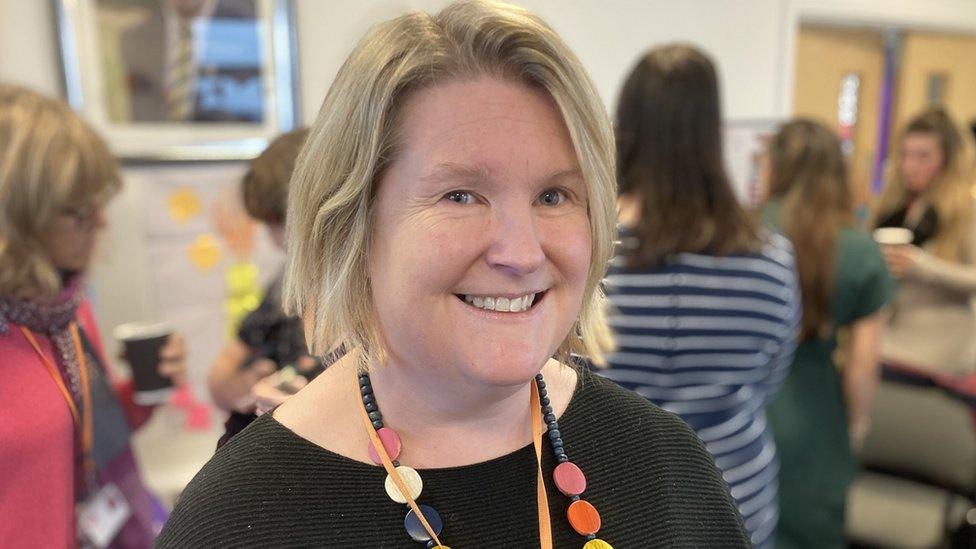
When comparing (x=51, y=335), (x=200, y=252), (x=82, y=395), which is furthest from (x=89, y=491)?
(x=200, y=252)

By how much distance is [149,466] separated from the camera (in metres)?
2.19

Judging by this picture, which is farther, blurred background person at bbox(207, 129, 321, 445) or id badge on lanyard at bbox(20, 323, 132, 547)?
blurred background person at bbox(207, 129, 321, 445)

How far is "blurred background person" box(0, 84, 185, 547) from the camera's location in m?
1.01

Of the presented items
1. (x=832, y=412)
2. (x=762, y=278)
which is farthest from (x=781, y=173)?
(x=762, y=278)

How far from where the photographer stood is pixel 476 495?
72cm

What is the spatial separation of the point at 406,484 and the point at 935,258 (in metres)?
2.74

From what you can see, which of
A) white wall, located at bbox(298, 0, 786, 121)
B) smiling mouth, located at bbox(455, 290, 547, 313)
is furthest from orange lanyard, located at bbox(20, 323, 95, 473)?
white wall, located at bbox(298, 0, 786, 121)

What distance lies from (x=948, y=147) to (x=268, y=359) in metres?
2.76

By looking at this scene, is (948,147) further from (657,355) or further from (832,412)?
(657,355)

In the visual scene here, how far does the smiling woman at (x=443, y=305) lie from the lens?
0.66 metres

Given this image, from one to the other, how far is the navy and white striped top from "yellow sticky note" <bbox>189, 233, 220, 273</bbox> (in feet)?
4.66

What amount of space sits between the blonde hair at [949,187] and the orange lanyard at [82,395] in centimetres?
290

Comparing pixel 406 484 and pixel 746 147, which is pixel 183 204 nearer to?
pixel 406 484

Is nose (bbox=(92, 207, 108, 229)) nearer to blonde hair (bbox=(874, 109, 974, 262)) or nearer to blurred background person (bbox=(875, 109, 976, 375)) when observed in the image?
blurred background person (bbox=(875, 109, 976, 375))
